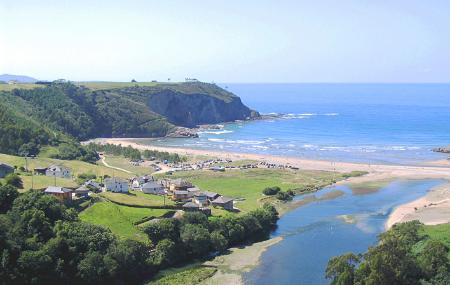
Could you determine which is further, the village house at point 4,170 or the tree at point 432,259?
the village house at point 4,170

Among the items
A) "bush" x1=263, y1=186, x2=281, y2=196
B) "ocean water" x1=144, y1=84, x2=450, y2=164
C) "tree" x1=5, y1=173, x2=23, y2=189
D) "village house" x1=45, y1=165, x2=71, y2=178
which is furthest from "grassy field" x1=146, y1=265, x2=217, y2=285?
"ocean water" x1=144, y1=84, x2=450, y2=164

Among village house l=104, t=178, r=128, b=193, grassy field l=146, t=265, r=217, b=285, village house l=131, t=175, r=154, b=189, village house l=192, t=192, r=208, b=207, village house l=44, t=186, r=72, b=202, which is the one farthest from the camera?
village house l=131, t=175, r=154, b=189

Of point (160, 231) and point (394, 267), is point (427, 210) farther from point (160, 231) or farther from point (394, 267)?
point (160, 231)

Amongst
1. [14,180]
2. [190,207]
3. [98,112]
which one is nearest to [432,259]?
[190,207]

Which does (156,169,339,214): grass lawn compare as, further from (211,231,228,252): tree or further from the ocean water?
the ocean water

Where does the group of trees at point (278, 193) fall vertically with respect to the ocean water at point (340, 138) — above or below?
below

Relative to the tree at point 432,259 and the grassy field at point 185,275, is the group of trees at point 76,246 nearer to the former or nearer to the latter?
the grassy field at point 185,275

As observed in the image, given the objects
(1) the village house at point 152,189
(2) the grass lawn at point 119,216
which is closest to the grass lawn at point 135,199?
(2) the grass lawn at point 119,216
